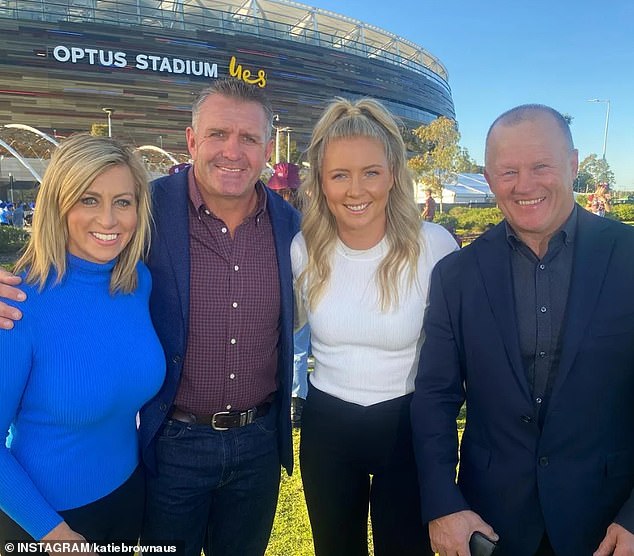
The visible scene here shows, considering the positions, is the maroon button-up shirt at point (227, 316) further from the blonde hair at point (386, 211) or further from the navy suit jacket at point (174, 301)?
the blonde hair at point (386, 211)

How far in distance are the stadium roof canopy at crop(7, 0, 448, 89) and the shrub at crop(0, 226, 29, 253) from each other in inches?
1020

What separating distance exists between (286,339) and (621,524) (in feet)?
5.17

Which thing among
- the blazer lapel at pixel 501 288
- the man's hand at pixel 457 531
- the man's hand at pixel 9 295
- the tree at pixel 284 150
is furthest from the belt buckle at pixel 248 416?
the tree at pixel 284 150

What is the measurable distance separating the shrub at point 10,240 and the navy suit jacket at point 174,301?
13439 mm

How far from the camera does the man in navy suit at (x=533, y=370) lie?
174 centimetres

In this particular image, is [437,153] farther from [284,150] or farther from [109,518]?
[109,518]

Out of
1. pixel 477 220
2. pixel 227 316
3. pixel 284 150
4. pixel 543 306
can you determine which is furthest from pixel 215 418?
pixel 284 150

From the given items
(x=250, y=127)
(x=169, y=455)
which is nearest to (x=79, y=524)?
(x=169, y=455)

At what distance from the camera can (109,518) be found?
6.29ft

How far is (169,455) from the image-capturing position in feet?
7.22

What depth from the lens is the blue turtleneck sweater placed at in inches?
65.3

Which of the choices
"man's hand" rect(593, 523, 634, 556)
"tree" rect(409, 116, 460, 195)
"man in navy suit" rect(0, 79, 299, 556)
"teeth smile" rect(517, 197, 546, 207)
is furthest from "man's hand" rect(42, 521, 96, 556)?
"tree" rect(409, 116, 460, 195)

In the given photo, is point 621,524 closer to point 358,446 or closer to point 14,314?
point 358,446

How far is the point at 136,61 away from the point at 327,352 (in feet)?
128
